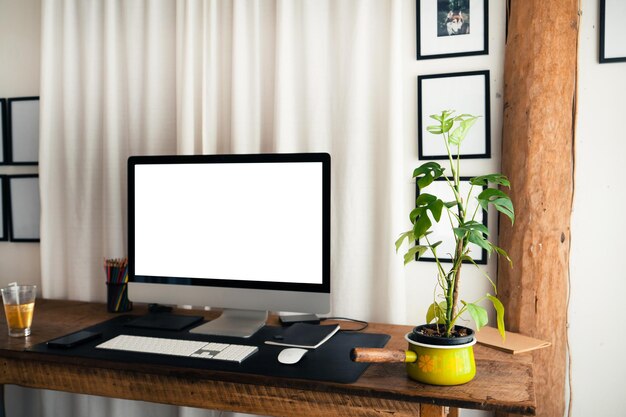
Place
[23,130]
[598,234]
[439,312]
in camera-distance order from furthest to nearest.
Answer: [23,130]
[598,234]
[439,312]

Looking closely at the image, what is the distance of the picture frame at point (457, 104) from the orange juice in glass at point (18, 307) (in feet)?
4.61

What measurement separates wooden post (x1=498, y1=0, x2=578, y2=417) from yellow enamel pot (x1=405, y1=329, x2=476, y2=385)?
1.81ft

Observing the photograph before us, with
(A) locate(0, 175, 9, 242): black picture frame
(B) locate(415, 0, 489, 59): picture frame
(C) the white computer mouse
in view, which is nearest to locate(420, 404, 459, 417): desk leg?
(C) the white computer mouse

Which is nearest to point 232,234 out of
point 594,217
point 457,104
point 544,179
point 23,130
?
point 457,104

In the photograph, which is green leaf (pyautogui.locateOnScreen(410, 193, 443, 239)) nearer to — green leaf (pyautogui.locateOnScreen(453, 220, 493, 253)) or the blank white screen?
green leaf (pyautogui.locateOnScreen(453, 220, 493, 253))

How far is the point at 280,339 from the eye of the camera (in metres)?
1.59

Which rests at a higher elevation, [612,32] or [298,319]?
[612,32]

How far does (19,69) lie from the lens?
2395 millimetres

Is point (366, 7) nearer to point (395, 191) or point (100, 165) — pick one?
point (395, 191)

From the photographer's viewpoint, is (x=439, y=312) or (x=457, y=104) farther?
(x=457, y=104)

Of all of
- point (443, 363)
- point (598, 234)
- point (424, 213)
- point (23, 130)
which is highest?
point (23, 130)

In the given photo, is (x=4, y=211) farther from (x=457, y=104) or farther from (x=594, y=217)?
(x=594, y=217)

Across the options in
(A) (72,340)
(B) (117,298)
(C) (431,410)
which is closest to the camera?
(C) (431,410)

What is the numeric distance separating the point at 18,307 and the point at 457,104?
1.62m
